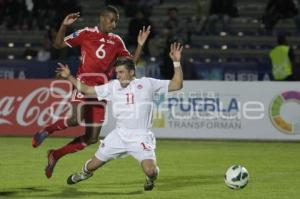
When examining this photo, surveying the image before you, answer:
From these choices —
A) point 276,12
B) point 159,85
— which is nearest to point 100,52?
point 159,85

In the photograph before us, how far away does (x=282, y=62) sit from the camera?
21750mm

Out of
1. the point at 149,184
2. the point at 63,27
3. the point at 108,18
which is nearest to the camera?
the point at 149,184

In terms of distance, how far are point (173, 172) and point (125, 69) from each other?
3126mm

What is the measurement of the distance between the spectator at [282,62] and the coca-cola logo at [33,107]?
5420 mm

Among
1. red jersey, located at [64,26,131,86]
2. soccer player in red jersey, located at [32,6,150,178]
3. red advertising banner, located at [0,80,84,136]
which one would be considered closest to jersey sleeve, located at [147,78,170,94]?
soccer player in red jersey, located at [32,6,150,178]

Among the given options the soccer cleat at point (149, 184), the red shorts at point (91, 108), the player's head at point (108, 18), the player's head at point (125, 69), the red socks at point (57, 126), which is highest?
the player's head at point (108, 18)

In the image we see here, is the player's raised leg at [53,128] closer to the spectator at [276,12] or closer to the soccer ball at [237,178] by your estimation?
the soccer ball at [237,178]

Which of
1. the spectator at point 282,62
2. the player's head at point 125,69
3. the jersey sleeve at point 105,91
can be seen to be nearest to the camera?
the player's head at point 125,69

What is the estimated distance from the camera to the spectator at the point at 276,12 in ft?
82.7

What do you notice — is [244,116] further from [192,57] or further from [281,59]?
[192,57]

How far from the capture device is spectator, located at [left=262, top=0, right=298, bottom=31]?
82.7 ft

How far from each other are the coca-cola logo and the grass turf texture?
820mm

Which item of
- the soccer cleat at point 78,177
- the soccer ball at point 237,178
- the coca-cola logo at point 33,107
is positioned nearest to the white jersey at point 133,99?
the soccer cleat at point 78,177

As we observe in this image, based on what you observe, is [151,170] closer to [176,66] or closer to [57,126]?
[176,66]
